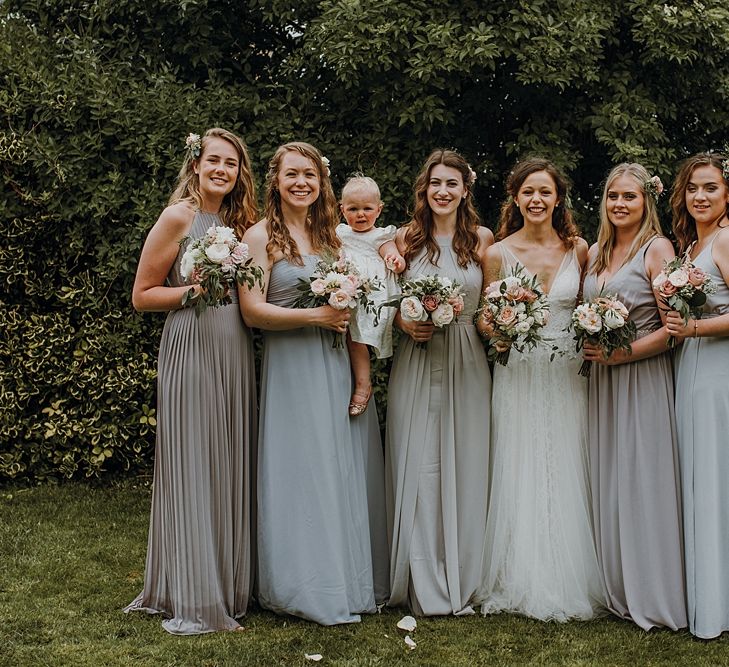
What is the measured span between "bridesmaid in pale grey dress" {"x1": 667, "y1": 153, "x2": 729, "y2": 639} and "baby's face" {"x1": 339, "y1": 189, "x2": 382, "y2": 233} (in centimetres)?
185

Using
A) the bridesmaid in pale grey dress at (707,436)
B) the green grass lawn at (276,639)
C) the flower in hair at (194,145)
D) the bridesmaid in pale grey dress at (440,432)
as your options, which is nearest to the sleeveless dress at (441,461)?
the bridesmaid in pale grey dress at (440,432)

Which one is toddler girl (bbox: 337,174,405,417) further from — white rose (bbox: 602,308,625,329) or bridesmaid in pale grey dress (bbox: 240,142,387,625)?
white rose (bbox: 602,308,625,329)

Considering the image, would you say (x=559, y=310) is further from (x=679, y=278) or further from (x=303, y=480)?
(x=303, y=480)

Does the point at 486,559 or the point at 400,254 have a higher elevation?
the point at 400,254

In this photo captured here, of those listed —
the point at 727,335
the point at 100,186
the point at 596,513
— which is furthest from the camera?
the point at 100,186

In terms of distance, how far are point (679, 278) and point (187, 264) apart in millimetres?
2492

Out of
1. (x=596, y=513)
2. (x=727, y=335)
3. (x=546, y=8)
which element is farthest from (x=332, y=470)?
(x=546, y=8)

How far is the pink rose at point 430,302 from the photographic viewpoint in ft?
16.5

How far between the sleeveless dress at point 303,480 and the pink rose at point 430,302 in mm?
569

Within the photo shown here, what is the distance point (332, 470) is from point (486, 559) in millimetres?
1084

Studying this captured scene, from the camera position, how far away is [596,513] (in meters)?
5.22

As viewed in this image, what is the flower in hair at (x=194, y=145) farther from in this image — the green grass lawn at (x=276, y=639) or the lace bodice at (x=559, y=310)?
the green grass lawn at (x=276, y=639)

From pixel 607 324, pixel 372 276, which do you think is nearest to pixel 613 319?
pixel 607 324

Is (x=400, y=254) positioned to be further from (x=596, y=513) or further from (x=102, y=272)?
(x=102, y=272)
